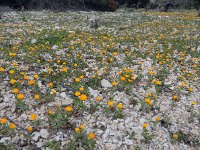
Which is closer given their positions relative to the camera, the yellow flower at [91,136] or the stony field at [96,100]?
the yellow flower at [91,136]

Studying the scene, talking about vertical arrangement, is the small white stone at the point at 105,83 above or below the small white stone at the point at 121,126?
above

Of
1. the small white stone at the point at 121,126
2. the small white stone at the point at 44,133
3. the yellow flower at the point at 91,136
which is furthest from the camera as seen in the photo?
the small white stone at the point at 121,126

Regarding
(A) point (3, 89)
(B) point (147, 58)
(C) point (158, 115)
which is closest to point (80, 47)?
(B) point (147, 58)

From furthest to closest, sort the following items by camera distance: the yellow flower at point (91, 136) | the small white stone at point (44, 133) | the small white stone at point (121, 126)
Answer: the small white stone at point (121, 126), the small white stone at point (44, 133), the yellow flower at point (91, 136)

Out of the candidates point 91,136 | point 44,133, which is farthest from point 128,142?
point 44,133

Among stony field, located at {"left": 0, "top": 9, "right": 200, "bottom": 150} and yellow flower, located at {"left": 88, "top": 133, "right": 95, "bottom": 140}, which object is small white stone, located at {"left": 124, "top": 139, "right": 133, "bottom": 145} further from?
yellow flower, located at {"left": 88, "top": 133, "right": 95, "bottom": 140}

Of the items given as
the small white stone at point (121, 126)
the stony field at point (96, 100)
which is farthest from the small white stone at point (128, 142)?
the small white stone at point (121, 126)

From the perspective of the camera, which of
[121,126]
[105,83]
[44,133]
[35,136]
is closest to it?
[35,136]

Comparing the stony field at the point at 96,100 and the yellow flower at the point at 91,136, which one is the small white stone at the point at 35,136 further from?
the yellow flower at the point at 91,136

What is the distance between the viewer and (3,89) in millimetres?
7035

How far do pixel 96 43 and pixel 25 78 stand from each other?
607 cm

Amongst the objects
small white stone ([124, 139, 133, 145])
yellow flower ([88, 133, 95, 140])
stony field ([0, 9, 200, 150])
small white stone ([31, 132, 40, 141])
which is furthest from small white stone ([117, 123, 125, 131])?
small white stone ([31, 132, 40, 141])

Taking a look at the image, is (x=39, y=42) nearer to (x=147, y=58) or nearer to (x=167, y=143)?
(x=147, y=58)

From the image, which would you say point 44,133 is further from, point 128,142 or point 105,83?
point 105,83
